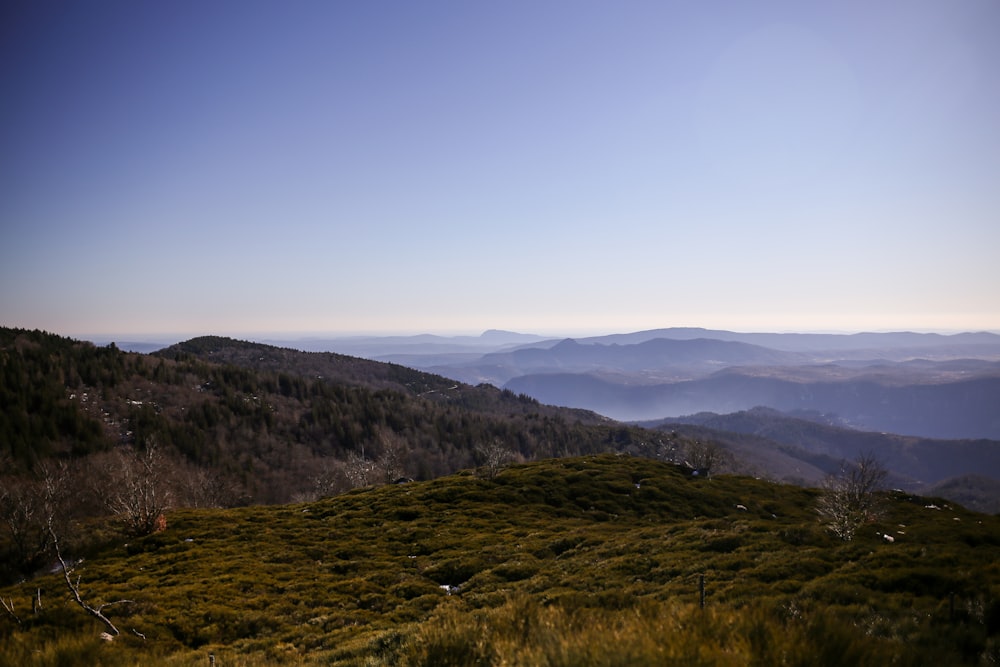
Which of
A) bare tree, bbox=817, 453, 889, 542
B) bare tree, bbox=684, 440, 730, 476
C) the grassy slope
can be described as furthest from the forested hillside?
bare tree, bbox=817, 453, 889, 542

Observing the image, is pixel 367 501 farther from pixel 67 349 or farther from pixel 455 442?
pixel 67 349

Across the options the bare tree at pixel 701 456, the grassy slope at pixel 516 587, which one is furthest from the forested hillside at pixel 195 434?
the bare tree at pixel 701 456

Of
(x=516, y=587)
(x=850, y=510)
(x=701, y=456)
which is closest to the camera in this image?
(x=516, y=587)

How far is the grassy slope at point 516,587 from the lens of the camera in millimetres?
5652

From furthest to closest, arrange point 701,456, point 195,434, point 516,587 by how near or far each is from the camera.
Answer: point 195,434 < point 701,456 < point 516,587

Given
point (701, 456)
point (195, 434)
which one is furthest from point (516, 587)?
point (195, 434)

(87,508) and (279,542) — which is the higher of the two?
(279,542)

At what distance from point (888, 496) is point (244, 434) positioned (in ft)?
571

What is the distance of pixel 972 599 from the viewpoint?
819 centimetres

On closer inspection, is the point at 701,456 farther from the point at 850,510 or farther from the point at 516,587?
the point at 516,587

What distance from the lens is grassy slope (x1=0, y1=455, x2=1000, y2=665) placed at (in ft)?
18.5

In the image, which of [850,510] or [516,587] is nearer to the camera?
[516,587]

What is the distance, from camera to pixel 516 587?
20.7 m

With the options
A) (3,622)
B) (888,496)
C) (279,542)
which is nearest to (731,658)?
(3,622)
